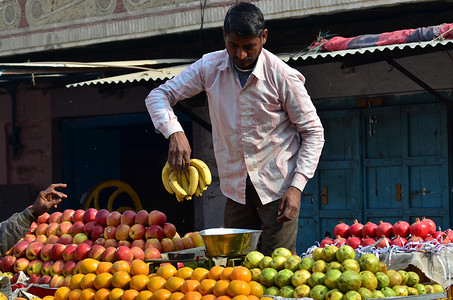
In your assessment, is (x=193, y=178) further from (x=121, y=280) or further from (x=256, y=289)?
(x=256, y=289)

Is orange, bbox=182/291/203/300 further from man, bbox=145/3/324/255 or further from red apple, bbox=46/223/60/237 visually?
red apple, bbox=46/223/60/237

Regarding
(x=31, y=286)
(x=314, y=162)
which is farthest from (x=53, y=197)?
(x=314, y=162)

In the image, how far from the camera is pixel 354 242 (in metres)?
5.34

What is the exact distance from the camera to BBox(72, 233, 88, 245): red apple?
571 cm

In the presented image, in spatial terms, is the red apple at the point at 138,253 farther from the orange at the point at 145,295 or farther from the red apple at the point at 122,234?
the orange at the point at 145,295

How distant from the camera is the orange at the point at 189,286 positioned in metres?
3.78

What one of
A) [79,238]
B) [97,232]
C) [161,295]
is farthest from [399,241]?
[79,238]

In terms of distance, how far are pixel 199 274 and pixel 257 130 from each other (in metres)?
0.81

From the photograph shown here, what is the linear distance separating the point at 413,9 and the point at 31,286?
20.2 feet

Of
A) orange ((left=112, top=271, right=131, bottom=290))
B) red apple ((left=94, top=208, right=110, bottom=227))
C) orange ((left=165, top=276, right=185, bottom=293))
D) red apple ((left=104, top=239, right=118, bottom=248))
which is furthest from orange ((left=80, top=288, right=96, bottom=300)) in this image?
red apple ((left=94, top=208, right=110, bottom=227))

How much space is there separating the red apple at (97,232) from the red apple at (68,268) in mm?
317

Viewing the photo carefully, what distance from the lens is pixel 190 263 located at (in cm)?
423

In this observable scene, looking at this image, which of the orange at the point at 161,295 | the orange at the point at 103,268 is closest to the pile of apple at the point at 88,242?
the orange at the point at 103,268

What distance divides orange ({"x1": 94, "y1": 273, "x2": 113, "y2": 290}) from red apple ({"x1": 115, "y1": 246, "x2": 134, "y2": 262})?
795 mm
